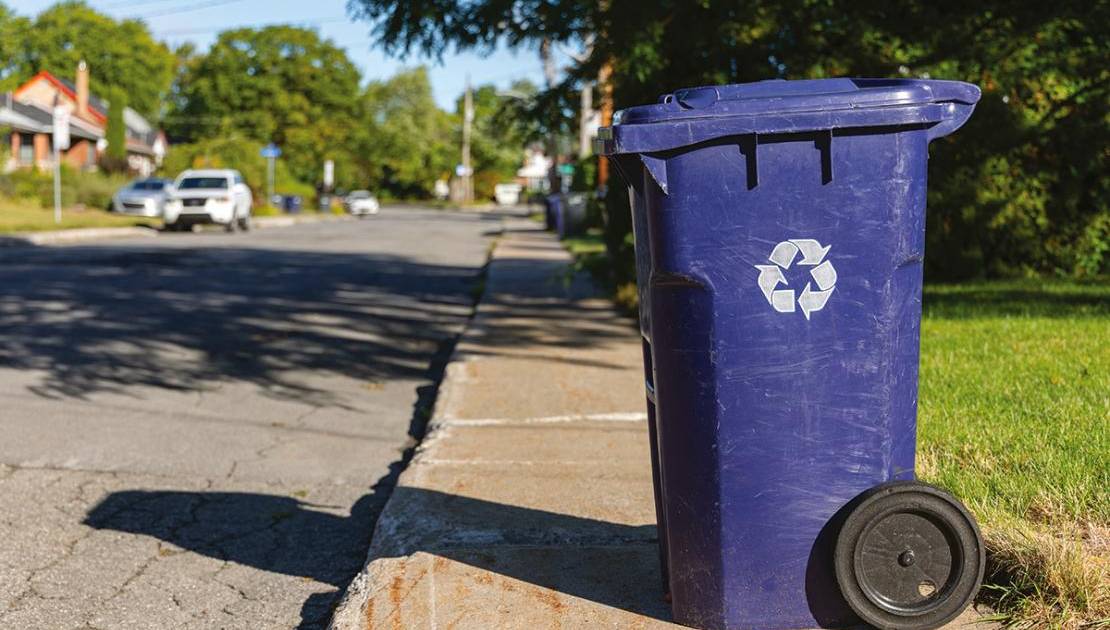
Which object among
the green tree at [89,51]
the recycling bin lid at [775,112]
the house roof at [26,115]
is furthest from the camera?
the green tree at [89,51]

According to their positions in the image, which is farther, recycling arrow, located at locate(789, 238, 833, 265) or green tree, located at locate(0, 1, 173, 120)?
green tree, located at locate(0, 1, 173, 120)

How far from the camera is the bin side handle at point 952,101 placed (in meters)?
3.68

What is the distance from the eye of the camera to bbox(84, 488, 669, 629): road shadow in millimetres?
4316

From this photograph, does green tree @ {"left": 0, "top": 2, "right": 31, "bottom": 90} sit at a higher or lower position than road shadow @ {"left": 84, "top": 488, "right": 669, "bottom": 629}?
higher

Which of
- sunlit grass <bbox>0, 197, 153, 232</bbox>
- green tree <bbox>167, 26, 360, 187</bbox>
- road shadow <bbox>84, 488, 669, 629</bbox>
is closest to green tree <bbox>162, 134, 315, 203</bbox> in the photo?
sunlit grass <bbox>0, 197, 153, 232</bbox>

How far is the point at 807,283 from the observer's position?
3.67m

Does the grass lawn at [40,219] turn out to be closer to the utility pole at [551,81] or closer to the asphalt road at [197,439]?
the utility pole at [551,81]

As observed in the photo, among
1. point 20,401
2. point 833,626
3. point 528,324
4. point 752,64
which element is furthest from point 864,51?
point 833,626

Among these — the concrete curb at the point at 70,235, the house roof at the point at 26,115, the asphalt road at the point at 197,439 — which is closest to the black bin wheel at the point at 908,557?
the asphalt road at the point at 197,439

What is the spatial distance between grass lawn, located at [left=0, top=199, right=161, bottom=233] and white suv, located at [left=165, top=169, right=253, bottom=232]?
1.43 metres

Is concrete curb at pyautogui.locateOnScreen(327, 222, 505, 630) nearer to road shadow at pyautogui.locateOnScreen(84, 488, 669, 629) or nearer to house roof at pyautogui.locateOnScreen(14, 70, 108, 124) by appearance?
road shadow at pyautogui.locateOnScreen(84, 488, 669, 629)

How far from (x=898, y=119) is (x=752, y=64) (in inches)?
298

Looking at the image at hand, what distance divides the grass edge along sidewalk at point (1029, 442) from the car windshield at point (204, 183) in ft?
92.5

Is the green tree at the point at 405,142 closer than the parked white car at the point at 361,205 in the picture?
No
